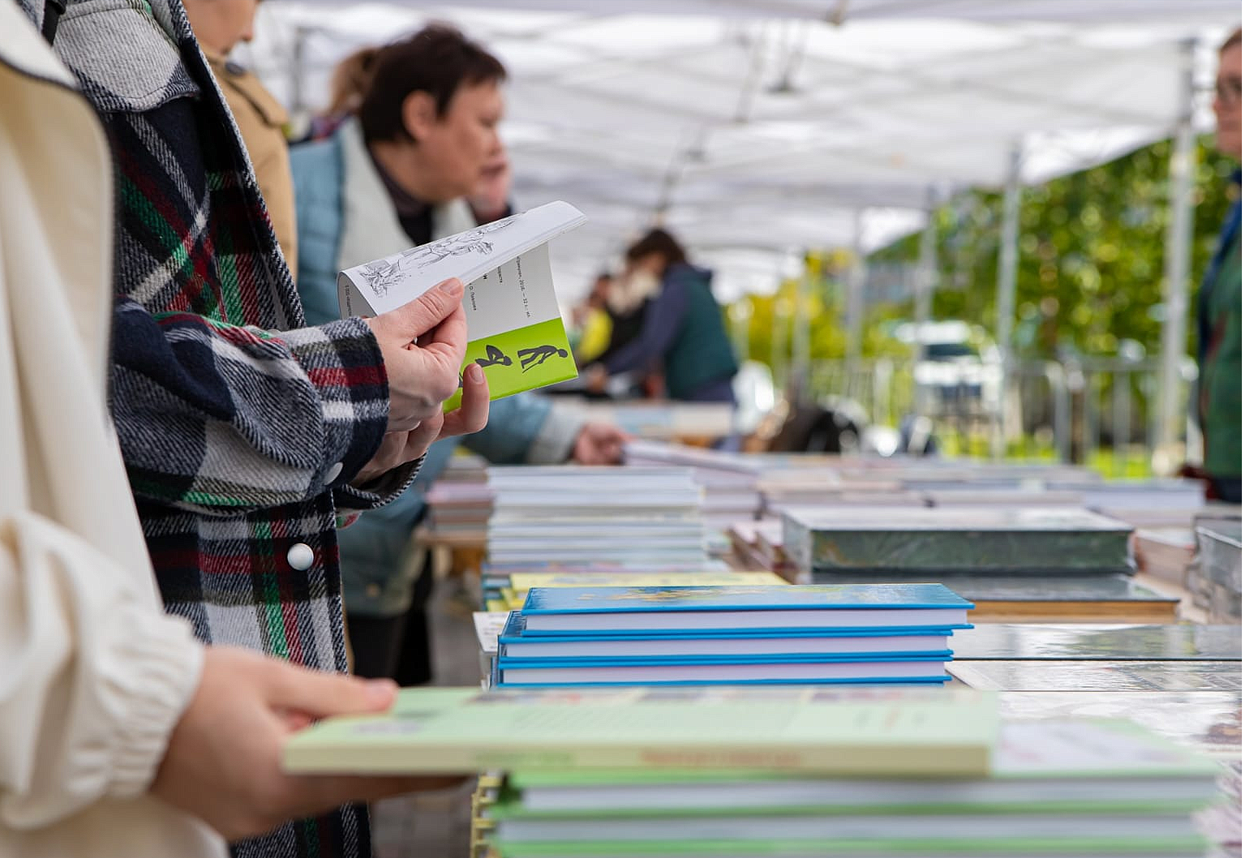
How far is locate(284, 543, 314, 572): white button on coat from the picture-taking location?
0.94 meters

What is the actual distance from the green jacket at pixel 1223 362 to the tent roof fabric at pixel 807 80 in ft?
4.70

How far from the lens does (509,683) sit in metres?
0.85

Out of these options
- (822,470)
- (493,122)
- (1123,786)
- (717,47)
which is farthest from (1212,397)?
(717,47)

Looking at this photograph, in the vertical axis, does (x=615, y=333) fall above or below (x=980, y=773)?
above

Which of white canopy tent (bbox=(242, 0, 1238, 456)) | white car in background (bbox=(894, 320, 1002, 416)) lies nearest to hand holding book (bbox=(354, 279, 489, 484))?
white canopy tent (bbox=(242, 0, 1238, 456))

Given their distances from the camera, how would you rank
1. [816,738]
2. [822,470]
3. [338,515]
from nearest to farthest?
[816,738], [338,515], [822,470]

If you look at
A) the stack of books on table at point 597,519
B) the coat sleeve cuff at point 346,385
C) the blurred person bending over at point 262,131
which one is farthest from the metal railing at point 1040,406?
the coat sleeve cuff at point 346,385

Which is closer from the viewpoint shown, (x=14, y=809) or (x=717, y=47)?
(x=14, y=809)

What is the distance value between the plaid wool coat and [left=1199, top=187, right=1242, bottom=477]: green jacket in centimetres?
217

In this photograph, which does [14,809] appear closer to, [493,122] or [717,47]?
[493,122]

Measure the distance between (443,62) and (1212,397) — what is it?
1.70m

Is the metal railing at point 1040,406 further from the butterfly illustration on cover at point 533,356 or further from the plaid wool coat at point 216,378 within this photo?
the plaid wool coat at point 216,378

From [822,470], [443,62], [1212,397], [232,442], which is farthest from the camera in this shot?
[1212,397]

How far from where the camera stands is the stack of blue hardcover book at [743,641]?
2.86ft
